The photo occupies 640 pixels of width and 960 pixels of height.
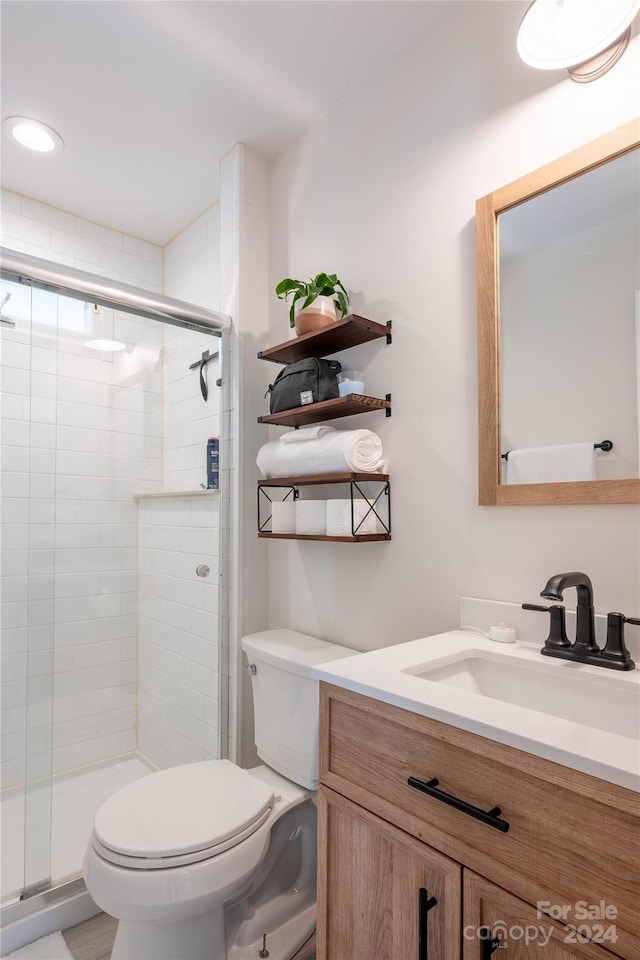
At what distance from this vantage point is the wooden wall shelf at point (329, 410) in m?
1.50

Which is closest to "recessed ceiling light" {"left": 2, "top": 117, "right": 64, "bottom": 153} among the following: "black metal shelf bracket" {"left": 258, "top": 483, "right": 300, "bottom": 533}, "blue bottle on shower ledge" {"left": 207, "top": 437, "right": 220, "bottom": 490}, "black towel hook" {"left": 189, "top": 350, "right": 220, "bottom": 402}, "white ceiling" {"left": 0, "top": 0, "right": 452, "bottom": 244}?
"white ceiling" {"left": 0, "top": 0, "right": 452, "bottom": 244}

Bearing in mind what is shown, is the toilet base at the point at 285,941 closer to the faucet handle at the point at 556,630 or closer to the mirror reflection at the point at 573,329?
the faucet handle at the point at 556,630

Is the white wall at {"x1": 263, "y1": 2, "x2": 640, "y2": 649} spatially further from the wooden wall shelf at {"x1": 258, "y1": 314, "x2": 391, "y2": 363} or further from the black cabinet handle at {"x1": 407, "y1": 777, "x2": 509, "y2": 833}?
the black cabinet handle at {"x1": 407, "y1": 777, "x2": 509, "y2": 833}

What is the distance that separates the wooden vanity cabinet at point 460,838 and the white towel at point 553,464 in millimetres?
619

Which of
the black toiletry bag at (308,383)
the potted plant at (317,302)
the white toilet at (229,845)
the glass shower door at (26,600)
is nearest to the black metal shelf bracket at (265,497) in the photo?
the black toiletry bag at (308,383)

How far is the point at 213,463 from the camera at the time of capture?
205cm

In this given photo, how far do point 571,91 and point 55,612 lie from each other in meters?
2.03

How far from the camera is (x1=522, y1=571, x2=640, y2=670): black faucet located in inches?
39.3

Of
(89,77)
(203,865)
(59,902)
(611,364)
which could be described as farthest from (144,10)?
(59,902)

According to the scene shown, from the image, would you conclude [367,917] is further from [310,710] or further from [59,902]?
[59,902]

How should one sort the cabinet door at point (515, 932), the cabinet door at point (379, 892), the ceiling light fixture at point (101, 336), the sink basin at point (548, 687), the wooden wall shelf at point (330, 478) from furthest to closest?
the ceiling light fixture at point (101, 336) < the wooden wall shelf at point (330, 478) < the sink basin at point (548, 687) < the cabinet door at point (379, 892) < the cabinet door at point (515, 932)

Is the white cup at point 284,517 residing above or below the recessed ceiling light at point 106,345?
below

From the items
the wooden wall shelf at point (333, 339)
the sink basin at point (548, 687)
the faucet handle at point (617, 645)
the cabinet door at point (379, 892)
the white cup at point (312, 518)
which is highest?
the wooden wall shelf at point (333, 339)

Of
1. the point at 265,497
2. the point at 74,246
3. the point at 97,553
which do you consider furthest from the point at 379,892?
the point at 74,246
